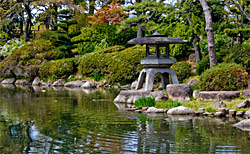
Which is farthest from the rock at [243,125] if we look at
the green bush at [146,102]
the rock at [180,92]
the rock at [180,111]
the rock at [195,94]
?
the green bush at [146,102]

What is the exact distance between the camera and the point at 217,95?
468 inches

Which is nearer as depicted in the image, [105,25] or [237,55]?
[237,55]

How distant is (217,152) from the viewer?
689 cm

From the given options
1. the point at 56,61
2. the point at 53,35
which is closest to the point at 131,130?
the point at 56,61

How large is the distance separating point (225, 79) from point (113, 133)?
5.08 metres

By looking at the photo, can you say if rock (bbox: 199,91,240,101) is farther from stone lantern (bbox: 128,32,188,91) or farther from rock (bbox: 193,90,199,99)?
stone lantern (bbox: 128,32,188,91)

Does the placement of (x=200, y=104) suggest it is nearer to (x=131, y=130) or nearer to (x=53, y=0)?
(x=131, y=130)

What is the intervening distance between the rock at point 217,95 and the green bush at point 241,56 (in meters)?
3.52

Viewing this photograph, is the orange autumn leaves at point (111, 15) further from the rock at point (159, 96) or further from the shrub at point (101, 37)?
the rock at point (159, 96)

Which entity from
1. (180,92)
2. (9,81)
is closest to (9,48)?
(9,81)

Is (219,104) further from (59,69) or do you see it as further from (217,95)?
(59,69)

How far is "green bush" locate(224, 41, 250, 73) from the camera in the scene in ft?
49.6

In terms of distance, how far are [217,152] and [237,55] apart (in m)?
9.40

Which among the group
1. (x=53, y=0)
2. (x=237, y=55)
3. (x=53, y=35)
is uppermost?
(x=53, y=0)
